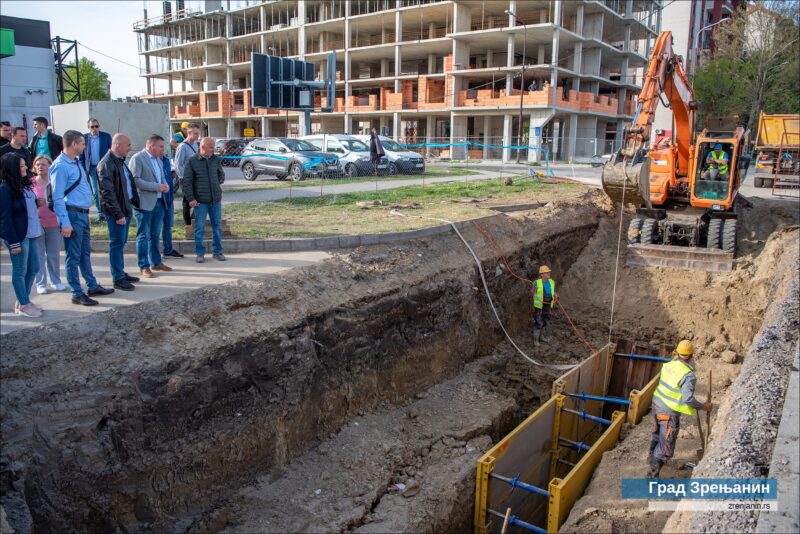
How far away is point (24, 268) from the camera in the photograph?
605 cm

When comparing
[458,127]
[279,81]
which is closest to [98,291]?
[279,81]

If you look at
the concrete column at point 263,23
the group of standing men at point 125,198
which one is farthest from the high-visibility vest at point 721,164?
the concrete column at point 263,23

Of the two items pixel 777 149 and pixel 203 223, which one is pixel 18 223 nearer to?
pixel 203 223

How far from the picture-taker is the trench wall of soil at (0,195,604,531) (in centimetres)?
508

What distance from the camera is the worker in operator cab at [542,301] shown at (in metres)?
11.3

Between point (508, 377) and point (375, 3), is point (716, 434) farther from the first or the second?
point (375, 3)

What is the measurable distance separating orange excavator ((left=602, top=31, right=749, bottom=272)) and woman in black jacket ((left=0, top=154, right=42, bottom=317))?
9984 mm

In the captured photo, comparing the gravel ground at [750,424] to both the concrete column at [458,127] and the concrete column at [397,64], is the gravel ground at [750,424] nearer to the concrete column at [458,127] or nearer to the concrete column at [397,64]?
the concrete column at [458,127]

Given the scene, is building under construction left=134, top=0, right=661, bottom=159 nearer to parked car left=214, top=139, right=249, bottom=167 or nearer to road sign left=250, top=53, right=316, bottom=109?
parked car left=214, top=139, right=249, bottom=167

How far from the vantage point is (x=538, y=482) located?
876cm

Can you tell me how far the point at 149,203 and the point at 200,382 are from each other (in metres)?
2.91

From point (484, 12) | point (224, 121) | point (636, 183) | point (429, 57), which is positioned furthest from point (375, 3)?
point (636, 183)

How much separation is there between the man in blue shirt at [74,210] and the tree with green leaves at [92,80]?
140 ft

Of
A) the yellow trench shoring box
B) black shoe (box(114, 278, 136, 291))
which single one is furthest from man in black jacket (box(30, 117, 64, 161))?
the yellow trench shoring box
